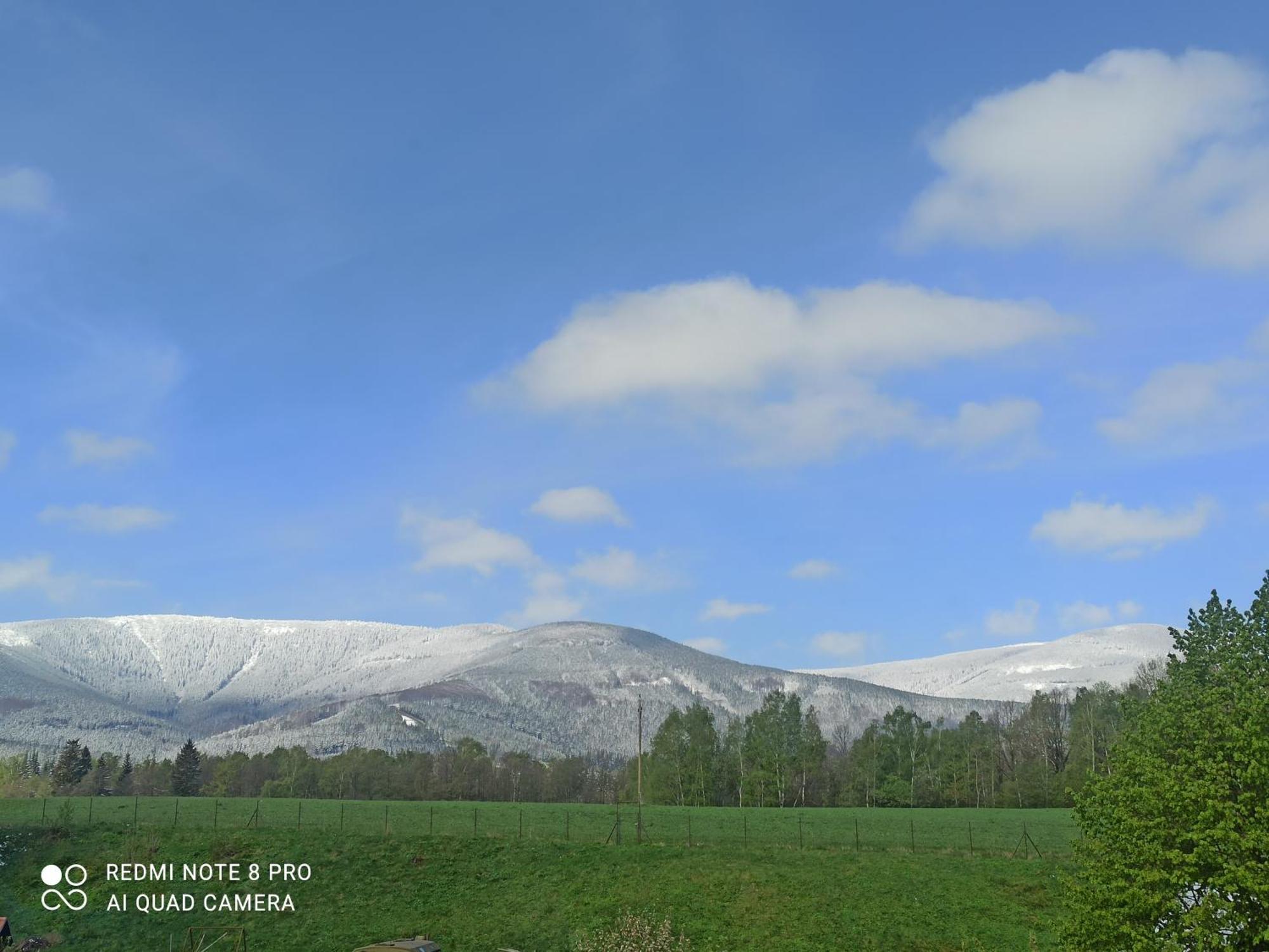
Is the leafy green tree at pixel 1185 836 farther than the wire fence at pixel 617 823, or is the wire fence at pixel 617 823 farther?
the wire fence at pixel 617 823

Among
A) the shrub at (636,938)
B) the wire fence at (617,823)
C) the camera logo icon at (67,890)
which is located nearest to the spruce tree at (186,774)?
the wire fence at (617,823)

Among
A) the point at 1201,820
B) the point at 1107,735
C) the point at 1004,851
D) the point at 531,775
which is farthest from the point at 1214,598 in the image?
the point at 531,775

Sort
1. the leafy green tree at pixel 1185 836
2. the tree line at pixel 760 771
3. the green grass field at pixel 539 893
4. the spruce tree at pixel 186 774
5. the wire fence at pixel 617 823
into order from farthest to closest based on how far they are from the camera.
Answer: the spruce tree at pixel 186 774 < the tree line at pixel 760 771 < the wire fence at pixel 617 823 < the green grass field at pixel 539 893 < the leafy green tree at pixel 1185 836

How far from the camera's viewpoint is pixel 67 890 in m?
67.4

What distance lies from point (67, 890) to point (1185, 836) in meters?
65.6

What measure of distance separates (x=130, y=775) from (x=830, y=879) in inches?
6132

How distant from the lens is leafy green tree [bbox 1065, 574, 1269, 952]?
3481 centimetres

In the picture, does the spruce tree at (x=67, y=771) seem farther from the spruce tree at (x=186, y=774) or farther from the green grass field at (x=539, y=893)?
the green grass field at (x=539, y=893)

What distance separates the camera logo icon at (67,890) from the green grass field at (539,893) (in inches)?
25.5

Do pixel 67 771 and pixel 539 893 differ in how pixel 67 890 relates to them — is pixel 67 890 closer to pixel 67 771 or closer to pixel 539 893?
pixel 539 893

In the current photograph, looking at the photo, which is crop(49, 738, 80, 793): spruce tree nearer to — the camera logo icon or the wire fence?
the wire fence

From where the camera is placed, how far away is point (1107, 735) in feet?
442

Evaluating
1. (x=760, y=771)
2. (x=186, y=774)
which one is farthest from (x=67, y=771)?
(x=760, y=771)

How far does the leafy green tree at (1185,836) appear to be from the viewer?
34812mm
